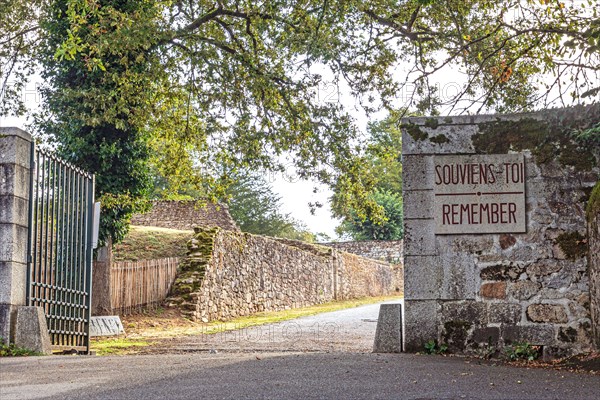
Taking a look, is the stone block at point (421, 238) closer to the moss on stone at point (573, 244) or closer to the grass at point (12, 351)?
the moss on stone at point (573, 244)

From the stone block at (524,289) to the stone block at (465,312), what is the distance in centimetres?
39

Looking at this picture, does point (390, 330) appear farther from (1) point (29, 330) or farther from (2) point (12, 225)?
(2) point (12, 225)

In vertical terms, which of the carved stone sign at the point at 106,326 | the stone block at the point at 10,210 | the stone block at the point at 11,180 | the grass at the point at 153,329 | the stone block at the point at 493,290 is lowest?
the grass at the point at 153,329

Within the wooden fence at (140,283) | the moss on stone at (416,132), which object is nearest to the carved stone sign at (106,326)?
the wooden fence at (140,283)

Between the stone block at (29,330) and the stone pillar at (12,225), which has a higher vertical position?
the stone pillar at (12,225)

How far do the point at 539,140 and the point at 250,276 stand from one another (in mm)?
16144

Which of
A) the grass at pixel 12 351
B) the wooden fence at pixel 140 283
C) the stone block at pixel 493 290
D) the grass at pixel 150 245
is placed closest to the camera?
the stone block at pixel 493 290

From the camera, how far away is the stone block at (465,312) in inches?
364

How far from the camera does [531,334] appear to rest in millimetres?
9148

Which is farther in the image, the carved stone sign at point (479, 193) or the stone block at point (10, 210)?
the stone block at point (10, 210)

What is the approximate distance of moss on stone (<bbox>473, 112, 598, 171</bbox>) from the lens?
9289 millimetres

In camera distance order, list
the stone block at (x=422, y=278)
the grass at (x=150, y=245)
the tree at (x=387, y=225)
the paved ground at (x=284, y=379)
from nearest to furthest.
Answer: the paved ground at (x=284, y=379), the stone block at (x=422, y=278), the grass at (x=150, y=245), the tree at (x=387, y=225)

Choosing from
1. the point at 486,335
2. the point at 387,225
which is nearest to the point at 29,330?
the point at 486,335

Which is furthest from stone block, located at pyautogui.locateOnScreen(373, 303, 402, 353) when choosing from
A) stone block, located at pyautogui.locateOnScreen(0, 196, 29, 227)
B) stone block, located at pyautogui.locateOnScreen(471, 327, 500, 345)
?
stone block, located at pyautogui.locateOnScreen(0, 196, 29, 227)
